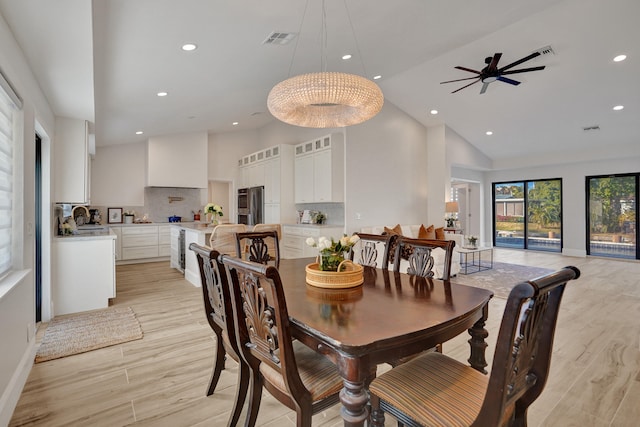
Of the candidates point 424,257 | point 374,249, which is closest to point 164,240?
point 374,249

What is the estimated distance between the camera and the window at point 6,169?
2148mm

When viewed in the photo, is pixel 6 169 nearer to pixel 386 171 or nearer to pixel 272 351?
pixel 272 351

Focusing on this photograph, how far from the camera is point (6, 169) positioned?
7.34ft

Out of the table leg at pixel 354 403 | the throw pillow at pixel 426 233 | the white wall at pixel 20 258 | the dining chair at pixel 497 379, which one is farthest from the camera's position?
the throw pillow at pixel 426 233

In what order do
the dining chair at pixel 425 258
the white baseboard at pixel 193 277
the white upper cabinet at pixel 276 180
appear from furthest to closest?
1. the white upper cabinet at pixel 276 180
2. the white baseboard at pixel 193 277
3. the dining chair at pixel 425 258

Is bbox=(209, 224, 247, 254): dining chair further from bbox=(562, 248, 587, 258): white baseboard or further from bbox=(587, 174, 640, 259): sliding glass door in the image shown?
bbox=(587, 174, 640, 259): sliding glass door

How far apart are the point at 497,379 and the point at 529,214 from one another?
10.3 metres

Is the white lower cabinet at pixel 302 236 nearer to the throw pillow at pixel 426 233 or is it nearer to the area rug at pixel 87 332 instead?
the throw pillow at pixel 426 233

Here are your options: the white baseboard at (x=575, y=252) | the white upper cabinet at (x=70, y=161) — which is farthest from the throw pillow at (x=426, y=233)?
the white baseboard at (x=575, y=252)

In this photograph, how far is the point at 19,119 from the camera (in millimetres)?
2398

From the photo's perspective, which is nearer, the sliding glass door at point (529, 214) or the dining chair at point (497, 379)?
the dining chair at point (497, 379)

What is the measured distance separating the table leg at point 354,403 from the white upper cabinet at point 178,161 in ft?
23.9

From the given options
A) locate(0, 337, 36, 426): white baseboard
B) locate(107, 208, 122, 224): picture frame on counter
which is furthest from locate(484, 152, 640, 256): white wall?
locate(107, 208, 122, 224): picture frame on counter

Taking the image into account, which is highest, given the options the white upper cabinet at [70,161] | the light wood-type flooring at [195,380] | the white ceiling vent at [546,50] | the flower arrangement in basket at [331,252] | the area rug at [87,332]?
the white ceiling vent at [546,50]
